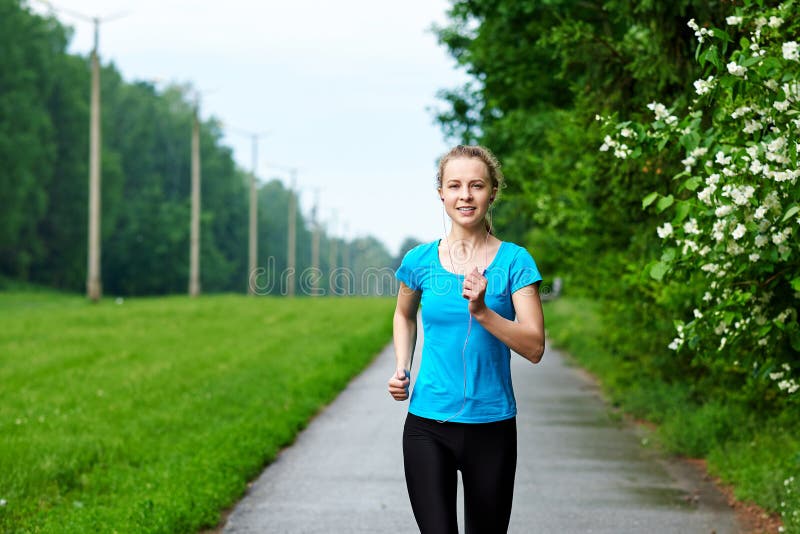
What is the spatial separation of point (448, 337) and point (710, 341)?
313 centimetres

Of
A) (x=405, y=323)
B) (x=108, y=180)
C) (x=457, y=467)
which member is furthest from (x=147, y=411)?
(x=108, y=180)

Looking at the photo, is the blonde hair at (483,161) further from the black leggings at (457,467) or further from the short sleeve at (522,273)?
the black leggings at (457,467)

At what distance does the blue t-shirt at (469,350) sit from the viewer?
4.27m

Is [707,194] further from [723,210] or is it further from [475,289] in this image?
[475,289]

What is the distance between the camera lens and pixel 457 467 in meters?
4.41

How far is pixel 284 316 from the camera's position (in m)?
35.5

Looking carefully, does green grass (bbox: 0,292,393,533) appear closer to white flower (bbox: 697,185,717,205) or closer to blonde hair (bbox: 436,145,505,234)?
blonde hair (bbox: 436,145,505,234)

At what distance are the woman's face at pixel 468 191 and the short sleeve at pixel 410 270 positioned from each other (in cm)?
21

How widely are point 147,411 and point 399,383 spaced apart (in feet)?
32.6

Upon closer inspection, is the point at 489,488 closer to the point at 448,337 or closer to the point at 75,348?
the point at 448,337

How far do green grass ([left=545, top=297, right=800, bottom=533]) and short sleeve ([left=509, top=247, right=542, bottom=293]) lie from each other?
351cm

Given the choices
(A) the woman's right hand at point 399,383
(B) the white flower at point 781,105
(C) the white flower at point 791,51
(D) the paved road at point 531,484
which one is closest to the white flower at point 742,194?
(B) the white flower at point 781,105

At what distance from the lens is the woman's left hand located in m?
3.88

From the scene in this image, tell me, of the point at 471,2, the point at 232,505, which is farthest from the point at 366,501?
the point at 471,2
